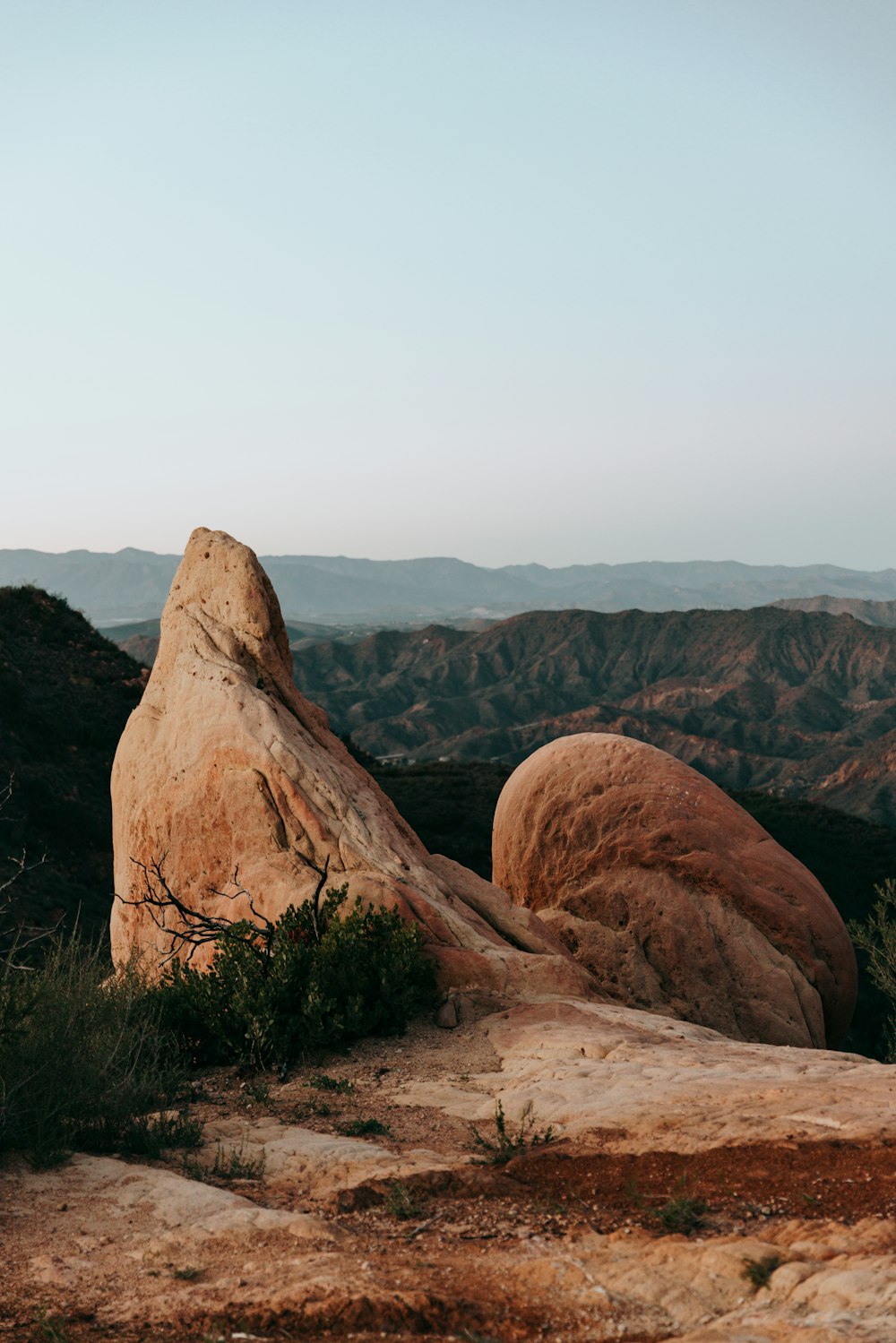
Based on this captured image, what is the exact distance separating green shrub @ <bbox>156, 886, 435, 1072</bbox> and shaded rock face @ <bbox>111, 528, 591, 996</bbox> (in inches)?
18.2

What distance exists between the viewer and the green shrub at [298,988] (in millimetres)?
8516

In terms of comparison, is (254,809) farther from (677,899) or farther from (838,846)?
(838,846)

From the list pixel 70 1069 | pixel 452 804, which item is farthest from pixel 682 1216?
pixel 452 804

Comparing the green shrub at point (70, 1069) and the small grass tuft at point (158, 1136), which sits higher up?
the green shrub at point (70, 1069)

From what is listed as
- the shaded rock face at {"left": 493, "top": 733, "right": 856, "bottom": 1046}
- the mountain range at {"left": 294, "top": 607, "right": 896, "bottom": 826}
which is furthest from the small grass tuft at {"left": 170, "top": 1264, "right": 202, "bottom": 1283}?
the mountain range at {"left": 294, "top": 607, "right": 896, "bottom": 826}

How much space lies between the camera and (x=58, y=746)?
120ft

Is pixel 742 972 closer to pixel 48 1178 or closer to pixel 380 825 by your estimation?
pixel 380 825

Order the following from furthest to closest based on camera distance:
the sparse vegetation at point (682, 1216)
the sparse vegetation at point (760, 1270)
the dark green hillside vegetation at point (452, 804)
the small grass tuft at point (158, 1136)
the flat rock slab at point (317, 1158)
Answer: the dark green hillside vegetation at point (452, 804)
the small grass tuft at point (158, 1136)
the flat rock slab at point (317, 1158)
the sparse vegetation at point (682, 1216)
the sparse vegetation at point (760, 1270)

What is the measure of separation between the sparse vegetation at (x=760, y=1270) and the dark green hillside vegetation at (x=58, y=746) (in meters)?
23.3

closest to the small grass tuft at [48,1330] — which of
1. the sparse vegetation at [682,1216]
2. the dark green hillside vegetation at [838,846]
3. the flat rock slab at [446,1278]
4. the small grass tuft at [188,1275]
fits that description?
the flat rock slab at [446,1278]

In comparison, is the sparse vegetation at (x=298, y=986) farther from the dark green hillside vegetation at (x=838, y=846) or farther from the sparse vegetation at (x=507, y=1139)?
the dark green hillside vegetation at (x=838, y=846)

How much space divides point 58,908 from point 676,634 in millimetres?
131129

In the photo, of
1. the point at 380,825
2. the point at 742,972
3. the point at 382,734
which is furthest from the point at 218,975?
the point at 382,734

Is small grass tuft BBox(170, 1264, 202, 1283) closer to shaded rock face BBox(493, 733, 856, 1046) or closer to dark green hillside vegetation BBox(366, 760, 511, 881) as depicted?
shaded rock face BBox(493, 733, 856, 1046)
